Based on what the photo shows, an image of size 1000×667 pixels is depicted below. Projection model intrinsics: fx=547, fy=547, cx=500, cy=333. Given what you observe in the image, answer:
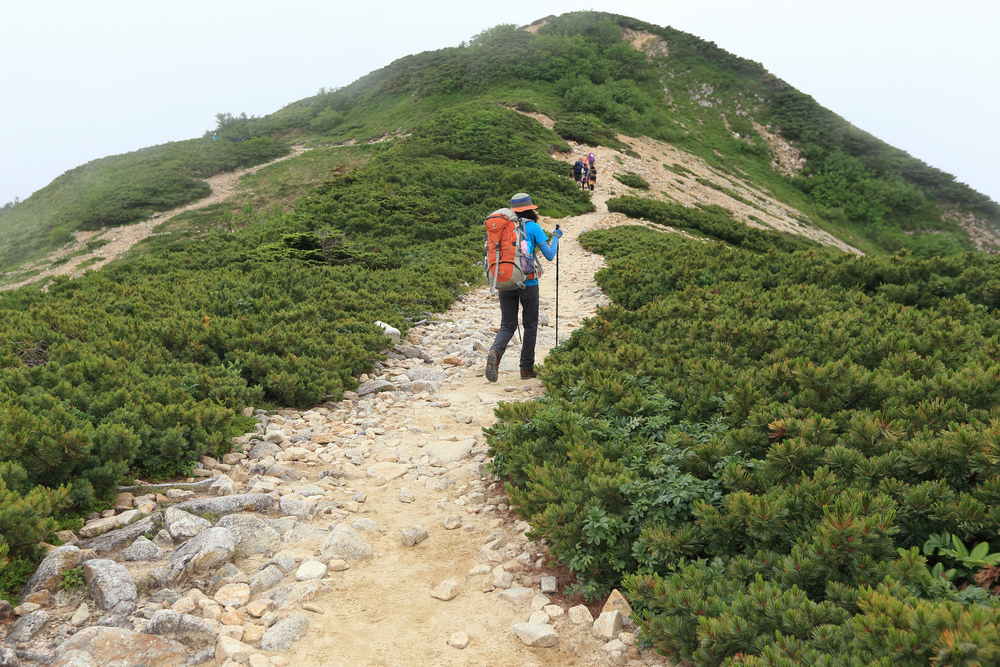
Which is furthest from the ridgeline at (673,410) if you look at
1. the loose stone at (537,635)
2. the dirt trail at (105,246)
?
the dirt trail at (105,246)

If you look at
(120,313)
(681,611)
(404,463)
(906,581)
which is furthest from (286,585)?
(120,313)

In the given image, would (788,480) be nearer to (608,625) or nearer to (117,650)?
(608,625)

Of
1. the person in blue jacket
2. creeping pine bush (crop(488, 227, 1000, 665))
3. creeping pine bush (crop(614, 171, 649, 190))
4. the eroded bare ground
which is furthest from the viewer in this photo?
the eroded bare ground

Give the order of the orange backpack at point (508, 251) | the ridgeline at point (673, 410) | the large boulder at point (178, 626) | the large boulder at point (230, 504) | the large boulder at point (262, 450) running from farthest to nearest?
1. the orange backpack at point (508, 251)
2. the large boulder at point (262, 450)
3. the large boulder at point (230, 504)
4. the large boulder at point (178, 626)
5. the ridgeline at point (673, 410)

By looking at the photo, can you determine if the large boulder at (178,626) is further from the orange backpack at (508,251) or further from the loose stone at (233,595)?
the orange backpack at (508,251)

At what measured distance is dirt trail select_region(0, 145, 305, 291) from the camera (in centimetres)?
Result: 2666

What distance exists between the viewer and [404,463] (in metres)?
5.96

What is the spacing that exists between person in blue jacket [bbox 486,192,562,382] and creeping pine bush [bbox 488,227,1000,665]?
141 cm

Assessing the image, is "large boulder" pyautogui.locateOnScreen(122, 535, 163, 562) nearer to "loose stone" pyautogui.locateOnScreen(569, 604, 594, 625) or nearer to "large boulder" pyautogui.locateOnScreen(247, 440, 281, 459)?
"large boulder" pyautogui.locateOnScreen(247, 440, 281, 459)

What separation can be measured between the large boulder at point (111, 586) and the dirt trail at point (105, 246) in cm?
2649

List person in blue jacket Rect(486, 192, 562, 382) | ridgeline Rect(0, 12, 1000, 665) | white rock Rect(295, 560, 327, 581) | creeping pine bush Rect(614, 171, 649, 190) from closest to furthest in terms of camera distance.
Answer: ridgeline Rect(0, 12, 1000, 665)
white rock Rect(295, 560, 327, 581)
person in blue jacket Rect(486, 192, 562, 382)
creeping pine bush Rect(614, 171, 649, 190)

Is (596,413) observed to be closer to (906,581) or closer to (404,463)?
(404,463)

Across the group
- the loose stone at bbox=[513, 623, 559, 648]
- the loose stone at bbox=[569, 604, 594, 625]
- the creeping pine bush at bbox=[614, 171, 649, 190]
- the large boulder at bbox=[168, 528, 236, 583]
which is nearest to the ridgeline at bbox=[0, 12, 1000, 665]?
the loose stone at bbox=[569, 604, 594, 625]

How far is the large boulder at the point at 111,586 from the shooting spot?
11.3 feet
